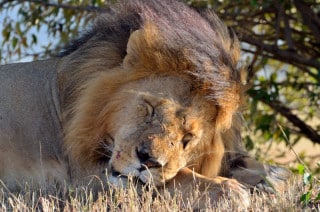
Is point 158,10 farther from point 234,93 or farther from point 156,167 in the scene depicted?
point 156,167

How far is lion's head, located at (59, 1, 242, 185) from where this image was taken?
452 centimetres

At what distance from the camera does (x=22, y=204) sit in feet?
13.6

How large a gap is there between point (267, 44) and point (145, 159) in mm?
3388

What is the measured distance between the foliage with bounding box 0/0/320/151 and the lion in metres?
2.00

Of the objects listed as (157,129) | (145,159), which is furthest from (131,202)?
(157,129)

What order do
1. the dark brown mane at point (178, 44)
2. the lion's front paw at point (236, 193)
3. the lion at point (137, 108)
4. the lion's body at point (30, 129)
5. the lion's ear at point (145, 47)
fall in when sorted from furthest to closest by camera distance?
1. the lion's body at point (30, 129)
2. the lion's ear at point (145, 47)
3. the dark brown mane at point (178, 44)
4. the lion at point (137, 108)
5. the lion's front paw at point (236, 193)

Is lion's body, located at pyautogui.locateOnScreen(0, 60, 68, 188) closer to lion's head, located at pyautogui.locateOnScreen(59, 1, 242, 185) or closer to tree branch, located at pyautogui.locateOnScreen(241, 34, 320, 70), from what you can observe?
lion's head, located at pyautogui.locateOnScreen(59, 1, 242, 185)

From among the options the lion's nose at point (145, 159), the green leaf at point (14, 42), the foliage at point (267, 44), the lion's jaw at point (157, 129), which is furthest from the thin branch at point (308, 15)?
the lion's nose at point (145, 159)

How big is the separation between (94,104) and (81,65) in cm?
32

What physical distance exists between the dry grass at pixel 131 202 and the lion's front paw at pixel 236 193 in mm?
29

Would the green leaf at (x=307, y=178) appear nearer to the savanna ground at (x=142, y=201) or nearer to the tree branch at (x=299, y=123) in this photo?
the savanna ground at (x=142, y=201)

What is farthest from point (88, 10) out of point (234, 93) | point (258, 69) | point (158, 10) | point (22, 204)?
point (22, 204)

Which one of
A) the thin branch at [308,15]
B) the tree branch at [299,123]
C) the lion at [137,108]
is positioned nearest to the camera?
the lion at [137,108]

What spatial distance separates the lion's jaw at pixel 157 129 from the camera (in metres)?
4.43
